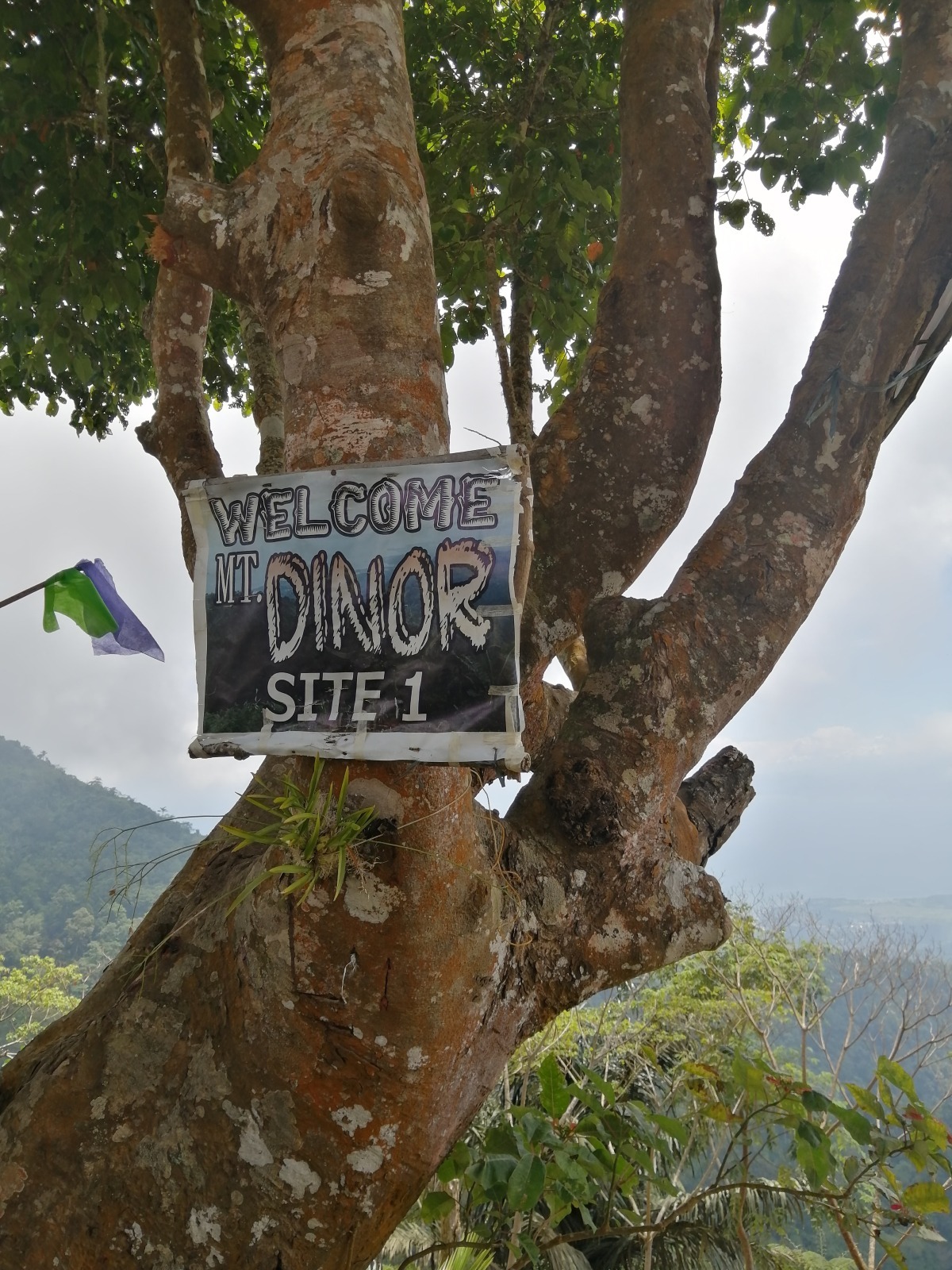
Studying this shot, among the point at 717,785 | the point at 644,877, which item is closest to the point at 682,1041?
the point at 717,785

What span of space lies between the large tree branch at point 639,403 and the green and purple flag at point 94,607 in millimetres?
863

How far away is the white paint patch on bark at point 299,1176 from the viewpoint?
3.93 feet

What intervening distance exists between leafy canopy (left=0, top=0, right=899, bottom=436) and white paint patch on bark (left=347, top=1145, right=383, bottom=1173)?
2.69 meters

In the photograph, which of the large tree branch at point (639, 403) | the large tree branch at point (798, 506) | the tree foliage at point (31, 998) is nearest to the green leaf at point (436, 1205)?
the large tree branch at point (798, 506)

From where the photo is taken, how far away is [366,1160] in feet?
3.96

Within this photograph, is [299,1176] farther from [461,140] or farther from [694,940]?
[461,140]

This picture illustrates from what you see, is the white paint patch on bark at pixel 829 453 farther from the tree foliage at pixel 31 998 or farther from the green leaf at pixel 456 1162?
the tree foliage at pixel 31 998

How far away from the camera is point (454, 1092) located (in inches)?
51.5

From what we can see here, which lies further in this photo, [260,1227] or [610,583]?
[610,583]

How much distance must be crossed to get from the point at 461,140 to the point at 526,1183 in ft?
12.7

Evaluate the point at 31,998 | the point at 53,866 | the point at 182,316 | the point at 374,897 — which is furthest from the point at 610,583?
the point at 53,866

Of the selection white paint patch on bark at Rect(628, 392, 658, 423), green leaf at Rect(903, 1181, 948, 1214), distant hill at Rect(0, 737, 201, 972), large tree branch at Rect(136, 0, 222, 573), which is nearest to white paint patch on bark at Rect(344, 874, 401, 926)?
large tree branch at Rect(136, 0, 222, 573)

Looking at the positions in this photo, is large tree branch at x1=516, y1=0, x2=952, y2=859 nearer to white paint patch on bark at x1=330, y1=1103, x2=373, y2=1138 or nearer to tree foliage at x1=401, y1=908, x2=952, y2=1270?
white paint patch on bark at x1=330, y1=1103, x2=373, y2=1138

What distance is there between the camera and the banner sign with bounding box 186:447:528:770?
1068 mm
